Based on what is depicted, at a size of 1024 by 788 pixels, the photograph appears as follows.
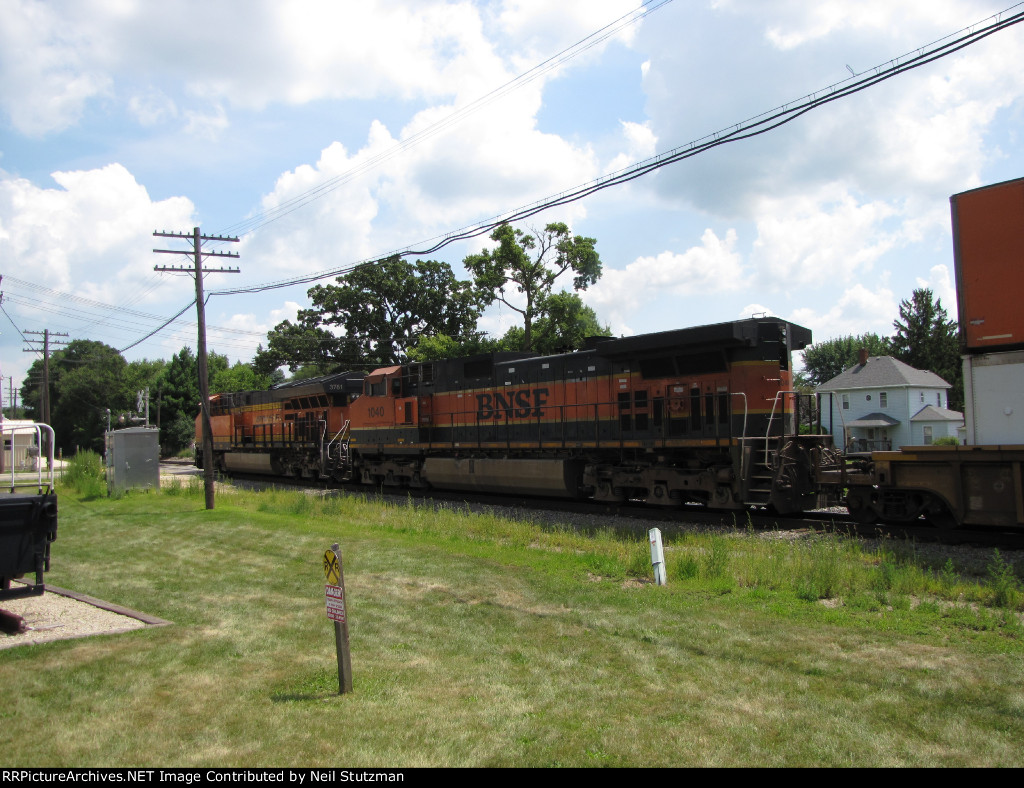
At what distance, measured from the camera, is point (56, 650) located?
6.20m

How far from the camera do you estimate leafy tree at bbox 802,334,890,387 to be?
81.1 metres

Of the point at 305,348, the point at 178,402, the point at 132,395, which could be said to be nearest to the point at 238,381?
the point at 132,395

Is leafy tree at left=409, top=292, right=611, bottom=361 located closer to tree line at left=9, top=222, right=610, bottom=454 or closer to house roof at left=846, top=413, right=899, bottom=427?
tree line at left=9, top=222, right=610, bottom=454

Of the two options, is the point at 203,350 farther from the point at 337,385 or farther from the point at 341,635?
the point at 341,635

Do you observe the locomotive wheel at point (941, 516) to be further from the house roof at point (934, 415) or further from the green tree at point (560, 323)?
the house roof at point (934, 415)

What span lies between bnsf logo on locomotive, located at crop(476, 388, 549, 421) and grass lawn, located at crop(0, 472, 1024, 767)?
8137 mm

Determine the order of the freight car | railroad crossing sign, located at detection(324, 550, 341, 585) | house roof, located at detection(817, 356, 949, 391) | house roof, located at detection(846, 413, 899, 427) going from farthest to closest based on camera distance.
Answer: house roof, located at detection(817, 356, 949, 391), house roof, located at detection(846, 413, 899, 427), the freight car, railroad crossing sign, located at detection(324, 550, 341, 585)

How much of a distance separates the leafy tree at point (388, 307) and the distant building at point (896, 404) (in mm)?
30564

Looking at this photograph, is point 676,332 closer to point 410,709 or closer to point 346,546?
point 346,546

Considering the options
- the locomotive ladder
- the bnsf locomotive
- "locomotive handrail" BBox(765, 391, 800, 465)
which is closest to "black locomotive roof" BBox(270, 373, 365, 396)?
the bnsf locomotive

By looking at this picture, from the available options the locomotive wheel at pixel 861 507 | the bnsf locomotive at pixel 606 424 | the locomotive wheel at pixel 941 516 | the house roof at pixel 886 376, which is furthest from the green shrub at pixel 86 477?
the house roof at pixel 886 376

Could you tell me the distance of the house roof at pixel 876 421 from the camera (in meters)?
49.4

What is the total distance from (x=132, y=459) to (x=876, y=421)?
47484 mm

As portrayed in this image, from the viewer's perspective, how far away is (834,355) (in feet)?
276
